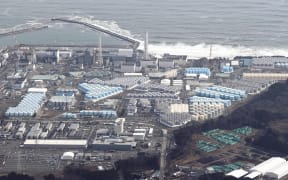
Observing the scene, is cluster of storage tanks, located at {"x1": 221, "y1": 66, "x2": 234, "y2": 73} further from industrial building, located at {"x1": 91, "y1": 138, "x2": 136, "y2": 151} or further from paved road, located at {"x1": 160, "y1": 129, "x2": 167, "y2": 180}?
industrial building, located at {"x1": 91, "y1": 138, "x2": 136, "y2": 151}

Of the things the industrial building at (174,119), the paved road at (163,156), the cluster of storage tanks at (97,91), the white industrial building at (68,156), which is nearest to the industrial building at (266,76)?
the cluster of storage tanks at (97,91)

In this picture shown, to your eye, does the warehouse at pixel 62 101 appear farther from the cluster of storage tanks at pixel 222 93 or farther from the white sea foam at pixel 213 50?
the white sea foam at pixel 213 50

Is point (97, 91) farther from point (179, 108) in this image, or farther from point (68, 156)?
point (68, 156)

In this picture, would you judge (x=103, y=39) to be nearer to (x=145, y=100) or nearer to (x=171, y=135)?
(x=145, y=100)

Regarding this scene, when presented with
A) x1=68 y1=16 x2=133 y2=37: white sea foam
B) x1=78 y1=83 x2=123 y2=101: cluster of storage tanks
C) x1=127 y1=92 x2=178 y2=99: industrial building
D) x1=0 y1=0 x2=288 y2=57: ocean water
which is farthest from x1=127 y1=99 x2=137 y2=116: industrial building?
x1=68 y1=16 x2=133 y2=37: white sea foam

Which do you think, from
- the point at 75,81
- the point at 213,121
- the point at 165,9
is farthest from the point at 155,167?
the point at 165,9

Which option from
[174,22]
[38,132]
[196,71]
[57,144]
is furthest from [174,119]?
[174,22]
